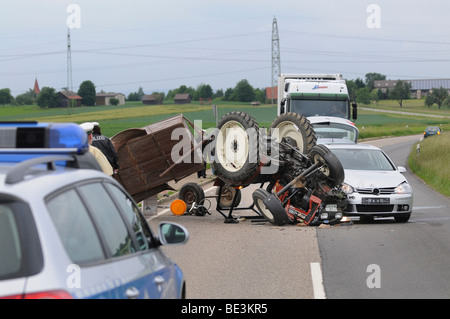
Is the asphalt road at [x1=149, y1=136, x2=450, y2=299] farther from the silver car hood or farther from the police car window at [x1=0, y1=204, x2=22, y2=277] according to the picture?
the police car window at [x1=0, y1=204, x2=22, y2=277]

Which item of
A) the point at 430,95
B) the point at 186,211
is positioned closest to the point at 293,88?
the point at 186,211

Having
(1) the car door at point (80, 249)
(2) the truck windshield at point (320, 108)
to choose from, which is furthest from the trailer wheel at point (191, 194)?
(1) the car door at point (80, 249)

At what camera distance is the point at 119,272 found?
3.91 metres

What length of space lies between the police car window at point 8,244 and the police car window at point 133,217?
113 centimetres

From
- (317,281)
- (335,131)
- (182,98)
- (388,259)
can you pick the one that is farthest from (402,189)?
(182,98)

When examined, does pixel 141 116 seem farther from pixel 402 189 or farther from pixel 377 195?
pixel 377 195

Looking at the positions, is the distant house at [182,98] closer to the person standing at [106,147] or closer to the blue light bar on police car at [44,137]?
the person standing at [106,147]

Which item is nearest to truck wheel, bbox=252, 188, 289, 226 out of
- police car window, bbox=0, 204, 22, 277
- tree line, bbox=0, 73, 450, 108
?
police car window, bbox=0, 204, 22, 277

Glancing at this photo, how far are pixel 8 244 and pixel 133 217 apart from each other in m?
1.58

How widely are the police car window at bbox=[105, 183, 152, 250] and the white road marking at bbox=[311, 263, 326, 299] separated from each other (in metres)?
3.32

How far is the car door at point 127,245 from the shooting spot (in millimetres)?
3963

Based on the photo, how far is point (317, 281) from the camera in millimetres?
8805
